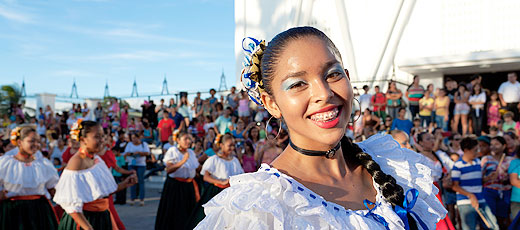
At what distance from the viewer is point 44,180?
19.1ft

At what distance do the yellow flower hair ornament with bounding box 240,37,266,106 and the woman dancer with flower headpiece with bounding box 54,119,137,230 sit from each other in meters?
3.28

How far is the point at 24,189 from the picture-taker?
5.81 meters

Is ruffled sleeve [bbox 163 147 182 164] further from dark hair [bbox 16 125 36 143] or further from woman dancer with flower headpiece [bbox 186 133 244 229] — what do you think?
dark hair [bbox 16 125 36 143]

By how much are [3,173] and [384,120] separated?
9.31 meters

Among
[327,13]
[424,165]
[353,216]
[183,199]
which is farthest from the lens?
[327,13]

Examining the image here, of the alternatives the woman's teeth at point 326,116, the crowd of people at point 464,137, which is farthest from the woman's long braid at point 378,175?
the crowd of people at point 464,137

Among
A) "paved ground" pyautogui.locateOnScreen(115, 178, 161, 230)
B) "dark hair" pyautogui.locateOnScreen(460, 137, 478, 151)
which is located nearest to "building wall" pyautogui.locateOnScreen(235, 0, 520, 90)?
"dark hair" pyautogui.locateOnScreen(460, 137, 478, 151)

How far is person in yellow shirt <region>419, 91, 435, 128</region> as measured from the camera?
1241 centimetres

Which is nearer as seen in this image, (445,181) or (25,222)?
(25,222)

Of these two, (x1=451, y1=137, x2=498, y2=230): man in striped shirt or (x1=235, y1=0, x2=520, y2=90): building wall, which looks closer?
(x1=451, y1=137, x2=498, y2=230): man in striped shirt

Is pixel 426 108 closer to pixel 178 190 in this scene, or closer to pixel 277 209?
pixel 178 190

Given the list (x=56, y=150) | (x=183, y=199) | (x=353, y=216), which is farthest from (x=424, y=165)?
(x=56, y=150)

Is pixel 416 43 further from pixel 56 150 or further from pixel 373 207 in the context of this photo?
pixel 373 207

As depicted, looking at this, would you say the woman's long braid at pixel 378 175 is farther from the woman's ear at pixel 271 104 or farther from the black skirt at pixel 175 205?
the black skirt at pixel 175 205
